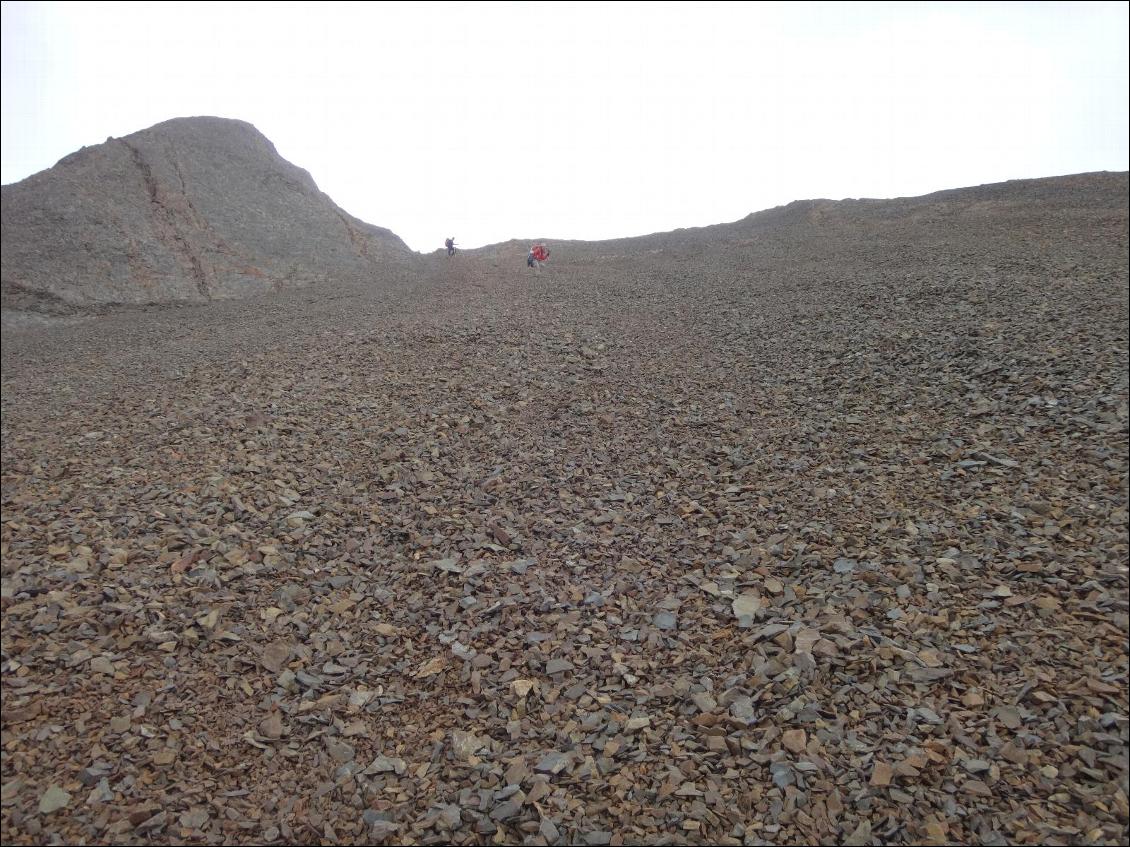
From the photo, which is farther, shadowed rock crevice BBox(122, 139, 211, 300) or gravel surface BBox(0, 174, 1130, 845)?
shadowed rock crevice BBox(122, 139, 211, 300)

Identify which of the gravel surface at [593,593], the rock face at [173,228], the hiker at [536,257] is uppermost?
the rock face at [173,228]

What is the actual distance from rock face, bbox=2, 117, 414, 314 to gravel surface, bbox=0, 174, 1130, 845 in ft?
33.0

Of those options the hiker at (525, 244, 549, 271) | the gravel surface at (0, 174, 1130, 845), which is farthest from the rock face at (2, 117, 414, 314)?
the gravel surface at (0, 174, 1130, 845)

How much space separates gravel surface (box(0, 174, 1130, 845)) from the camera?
3705 millimetres

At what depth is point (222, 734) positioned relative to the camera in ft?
14.1

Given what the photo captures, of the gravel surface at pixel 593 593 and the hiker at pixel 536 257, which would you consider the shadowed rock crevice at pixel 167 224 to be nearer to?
the hiker at pixel 536 257

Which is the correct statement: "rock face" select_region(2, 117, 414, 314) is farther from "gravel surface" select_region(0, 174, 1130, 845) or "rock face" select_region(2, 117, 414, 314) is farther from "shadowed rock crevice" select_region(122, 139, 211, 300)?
"gravel surface" select_region(0, 174, 1130, 845)

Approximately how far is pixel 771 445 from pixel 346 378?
7049 mm

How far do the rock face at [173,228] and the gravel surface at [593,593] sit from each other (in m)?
10.1

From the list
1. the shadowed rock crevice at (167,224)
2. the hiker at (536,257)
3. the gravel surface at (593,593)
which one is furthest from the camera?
the hiker at (536,257)

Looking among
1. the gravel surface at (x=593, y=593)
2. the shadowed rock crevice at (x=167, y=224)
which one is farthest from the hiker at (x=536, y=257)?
the gravel surface at (x=593, y=593)

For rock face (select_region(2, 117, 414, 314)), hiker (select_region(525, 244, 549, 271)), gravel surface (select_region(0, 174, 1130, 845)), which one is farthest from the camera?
hiker (select_region(525, 244, 549, 271))

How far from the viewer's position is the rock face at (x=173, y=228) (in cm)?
1927

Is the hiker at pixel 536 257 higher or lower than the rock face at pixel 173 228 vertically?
lower
